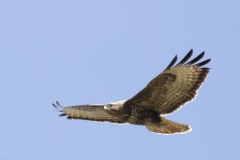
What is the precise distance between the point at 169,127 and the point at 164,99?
2.13 ft

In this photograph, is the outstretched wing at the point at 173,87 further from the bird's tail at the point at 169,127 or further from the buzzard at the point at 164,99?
the bird's tail at the point at 169,127

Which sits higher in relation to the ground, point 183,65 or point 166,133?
point 183,65

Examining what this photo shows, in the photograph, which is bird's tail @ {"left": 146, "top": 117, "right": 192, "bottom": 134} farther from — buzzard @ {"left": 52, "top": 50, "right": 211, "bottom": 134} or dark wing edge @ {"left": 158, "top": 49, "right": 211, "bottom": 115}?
dark wing edge @ {"left": 158, "top": 49, "right": 211, "bottom": 115}

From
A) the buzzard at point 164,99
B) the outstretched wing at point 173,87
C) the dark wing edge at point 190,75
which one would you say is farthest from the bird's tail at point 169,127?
the dark wing edge at point 190,75

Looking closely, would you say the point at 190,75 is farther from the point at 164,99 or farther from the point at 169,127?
the point at 169,127

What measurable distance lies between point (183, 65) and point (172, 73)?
266mm

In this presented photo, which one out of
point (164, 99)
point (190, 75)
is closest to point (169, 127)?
point (164, 99)

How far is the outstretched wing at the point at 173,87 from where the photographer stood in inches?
450

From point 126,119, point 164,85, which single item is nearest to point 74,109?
point 126,119

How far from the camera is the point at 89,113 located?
13453mm

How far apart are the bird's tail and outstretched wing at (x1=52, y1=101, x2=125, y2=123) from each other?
1083 millimetres

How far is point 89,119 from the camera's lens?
44.3 feet

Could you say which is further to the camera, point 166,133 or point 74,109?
point 74,109

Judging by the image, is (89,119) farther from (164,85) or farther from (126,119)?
(164,85)
